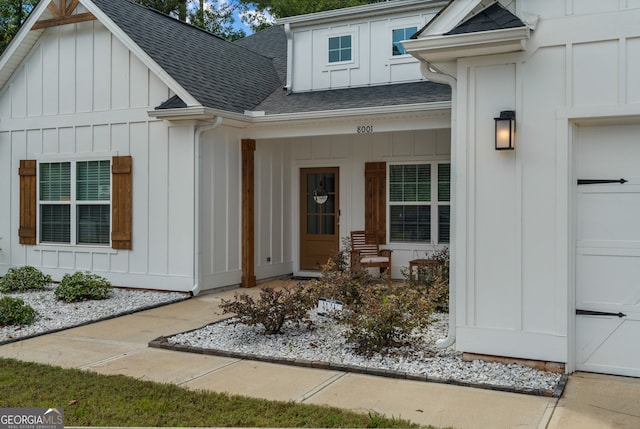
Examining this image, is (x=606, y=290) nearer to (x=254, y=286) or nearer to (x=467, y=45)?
(x=467, y=45)

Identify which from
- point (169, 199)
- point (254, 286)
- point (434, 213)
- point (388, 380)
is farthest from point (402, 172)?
point (388, 380)

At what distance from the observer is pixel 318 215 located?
35.5 ft

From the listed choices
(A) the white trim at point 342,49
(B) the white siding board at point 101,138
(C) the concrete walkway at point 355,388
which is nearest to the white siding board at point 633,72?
(C) the concrete walkway at point 355,388

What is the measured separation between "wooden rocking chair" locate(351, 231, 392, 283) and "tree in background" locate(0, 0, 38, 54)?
14270 mm

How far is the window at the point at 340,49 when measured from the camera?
10.6 m

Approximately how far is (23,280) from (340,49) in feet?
21.9

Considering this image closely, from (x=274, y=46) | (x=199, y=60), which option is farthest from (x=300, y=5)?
(x=199, y=60)

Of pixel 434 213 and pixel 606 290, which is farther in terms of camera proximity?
pixel 434 213

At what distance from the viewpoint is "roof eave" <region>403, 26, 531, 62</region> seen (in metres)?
4.72

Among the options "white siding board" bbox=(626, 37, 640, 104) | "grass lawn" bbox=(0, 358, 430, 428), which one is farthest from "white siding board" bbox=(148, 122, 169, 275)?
"white siding board" bbox=(626, 37, 640, 104)

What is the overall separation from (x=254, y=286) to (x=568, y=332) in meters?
5.65

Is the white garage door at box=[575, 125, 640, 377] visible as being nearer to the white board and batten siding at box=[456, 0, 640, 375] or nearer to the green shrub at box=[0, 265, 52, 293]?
the white board and batten siding at box=[456, 0, 640, 375]

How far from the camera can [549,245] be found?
4.83 metres

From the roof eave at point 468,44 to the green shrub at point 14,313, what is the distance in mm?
5232
